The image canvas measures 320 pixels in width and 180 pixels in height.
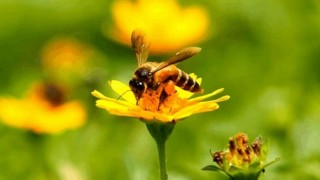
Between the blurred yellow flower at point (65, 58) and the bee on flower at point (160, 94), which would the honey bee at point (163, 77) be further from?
the blurred yellow flower at point (65, 58)

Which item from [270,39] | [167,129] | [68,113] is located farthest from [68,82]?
[167,129]

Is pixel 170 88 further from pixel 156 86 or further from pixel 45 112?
pixel 45 112

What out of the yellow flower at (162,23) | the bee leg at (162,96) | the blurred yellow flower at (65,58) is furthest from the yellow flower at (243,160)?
the yellow flower at (162,23)

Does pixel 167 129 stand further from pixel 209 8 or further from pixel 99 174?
pixel 209 8

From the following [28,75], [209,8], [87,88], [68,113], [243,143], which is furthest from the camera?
[209,8]

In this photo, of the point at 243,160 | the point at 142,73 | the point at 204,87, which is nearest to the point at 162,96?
the point at 142,73

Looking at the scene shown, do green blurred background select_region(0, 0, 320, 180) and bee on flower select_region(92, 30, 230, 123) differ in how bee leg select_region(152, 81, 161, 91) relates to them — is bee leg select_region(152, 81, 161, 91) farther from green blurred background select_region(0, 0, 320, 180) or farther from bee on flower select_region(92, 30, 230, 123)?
green blurred background select_region(0, 0, 320, 180)
